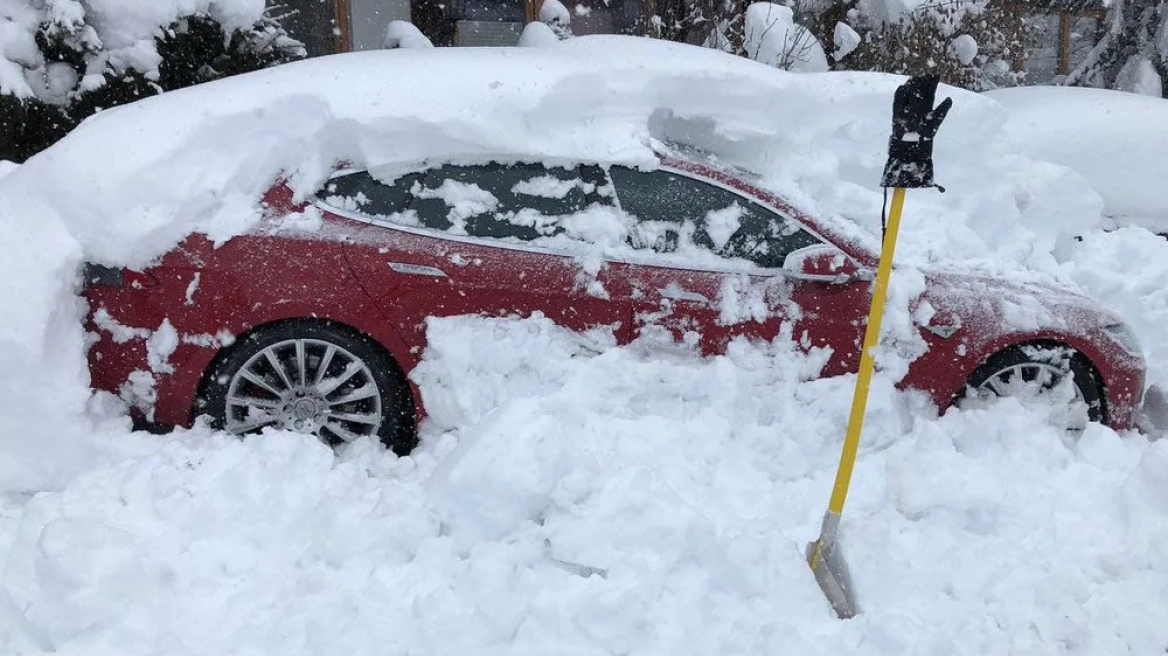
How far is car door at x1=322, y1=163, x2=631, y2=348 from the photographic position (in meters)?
3.71

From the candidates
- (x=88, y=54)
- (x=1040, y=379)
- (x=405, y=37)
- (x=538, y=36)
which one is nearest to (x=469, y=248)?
(x=1040, y=379)

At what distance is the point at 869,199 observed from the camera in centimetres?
476

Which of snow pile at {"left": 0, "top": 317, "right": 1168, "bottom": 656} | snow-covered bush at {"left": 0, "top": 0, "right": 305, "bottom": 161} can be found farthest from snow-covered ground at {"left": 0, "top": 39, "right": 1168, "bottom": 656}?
snow-covered bush at {"left": 0, "top": 0, "right": 305, "bottom": 161}

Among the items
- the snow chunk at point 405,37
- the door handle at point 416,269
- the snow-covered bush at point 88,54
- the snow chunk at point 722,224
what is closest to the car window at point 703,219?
the snow chunk at point 722,224

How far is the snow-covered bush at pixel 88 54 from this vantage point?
18.5 ft

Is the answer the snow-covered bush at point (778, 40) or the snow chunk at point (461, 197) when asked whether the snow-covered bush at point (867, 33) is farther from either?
the snow chunk at point (461, 197)

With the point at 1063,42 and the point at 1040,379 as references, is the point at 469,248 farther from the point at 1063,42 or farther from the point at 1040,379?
the point at 1063,42

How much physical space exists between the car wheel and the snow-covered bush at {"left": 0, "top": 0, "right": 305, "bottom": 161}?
5.35 metres

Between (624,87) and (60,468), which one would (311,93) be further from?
(60,468)

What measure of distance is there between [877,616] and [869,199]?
8.65 ft

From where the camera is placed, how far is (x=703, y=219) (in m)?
3.95

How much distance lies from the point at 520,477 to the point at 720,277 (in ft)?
4.38

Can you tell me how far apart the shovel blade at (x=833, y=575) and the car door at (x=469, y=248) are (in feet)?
4.21

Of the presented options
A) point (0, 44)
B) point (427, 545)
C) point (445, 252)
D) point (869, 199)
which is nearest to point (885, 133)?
point (869, 199)
